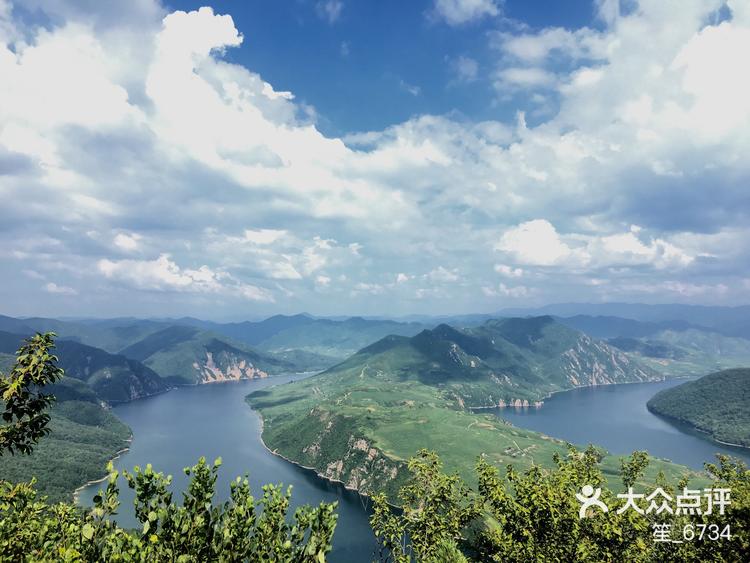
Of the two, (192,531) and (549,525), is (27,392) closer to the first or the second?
(192,531)

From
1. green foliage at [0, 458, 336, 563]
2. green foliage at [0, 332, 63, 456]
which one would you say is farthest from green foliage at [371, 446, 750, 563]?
green foliage at [0, 332, 63, 456]

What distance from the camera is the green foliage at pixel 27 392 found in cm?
Answer: 2144

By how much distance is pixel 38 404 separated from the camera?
72.3ft

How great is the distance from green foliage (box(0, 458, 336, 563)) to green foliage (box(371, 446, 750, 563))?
22125 millimetres

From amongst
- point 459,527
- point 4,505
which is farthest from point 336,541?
point 4,505

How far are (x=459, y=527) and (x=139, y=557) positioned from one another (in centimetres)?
4392

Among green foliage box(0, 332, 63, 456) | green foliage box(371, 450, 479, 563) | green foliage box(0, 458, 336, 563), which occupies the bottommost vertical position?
green foliage box(371, 450, 479, 563)

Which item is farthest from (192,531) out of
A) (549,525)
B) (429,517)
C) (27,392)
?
(429,517)

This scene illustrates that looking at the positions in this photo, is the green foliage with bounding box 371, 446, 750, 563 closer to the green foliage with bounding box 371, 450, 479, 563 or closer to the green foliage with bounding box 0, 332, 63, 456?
the green foliage with bounding box 371, 450, 479, 563

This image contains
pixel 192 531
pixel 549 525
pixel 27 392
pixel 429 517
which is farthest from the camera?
pixel 429 517

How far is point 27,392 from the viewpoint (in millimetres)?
21828

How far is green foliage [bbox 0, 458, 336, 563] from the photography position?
16.8m

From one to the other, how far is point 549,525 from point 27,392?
4429cm

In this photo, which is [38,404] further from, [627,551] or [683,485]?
[683,485]
